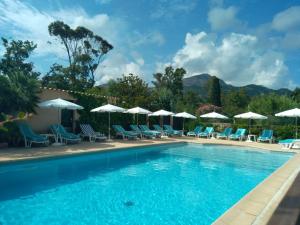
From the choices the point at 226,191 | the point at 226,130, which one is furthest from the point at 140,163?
the point at 226,130

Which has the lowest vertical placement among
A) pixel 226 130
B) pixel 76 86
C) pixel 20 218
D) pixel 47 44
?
pixel 20 218

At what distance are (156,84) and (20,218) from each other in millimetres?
36660

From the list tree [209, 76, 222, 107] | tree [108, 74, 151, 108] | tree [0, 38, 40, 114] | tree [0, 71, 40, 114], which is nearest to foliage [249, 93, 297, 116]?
tree [108, 74, 151, 108]

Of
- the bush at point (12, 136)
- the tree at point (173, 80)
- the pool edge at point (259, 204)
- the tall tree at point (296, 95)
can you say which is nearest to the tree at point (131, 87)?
the bush at point (12, 136)

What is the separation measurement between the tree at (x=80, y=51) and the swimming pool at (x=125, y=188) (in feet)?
72.7

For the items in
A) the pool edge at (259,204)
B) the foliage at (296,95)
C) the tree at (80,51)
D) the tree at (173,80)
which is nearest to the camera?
the pool edge at (259,204)

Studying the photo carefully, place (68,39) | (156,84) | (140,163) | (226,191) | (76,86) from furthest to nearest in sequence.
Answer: (156,84), (68,39), (76,86), (140,163), (226,191)

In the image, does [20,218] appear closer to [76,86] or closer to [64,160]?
[64,160]

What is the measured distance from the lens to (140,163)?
34.7 feet

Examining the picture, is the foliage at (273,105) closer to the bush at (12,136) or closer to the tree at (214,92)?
the tree at (214,92)

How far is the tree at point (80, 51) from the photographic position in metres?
31.5

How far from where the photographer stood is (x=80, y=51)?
33.4m

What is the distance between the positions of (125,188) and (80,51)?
2941cm

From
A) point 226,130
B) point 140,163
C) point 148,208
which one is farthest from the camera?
point 226,130
